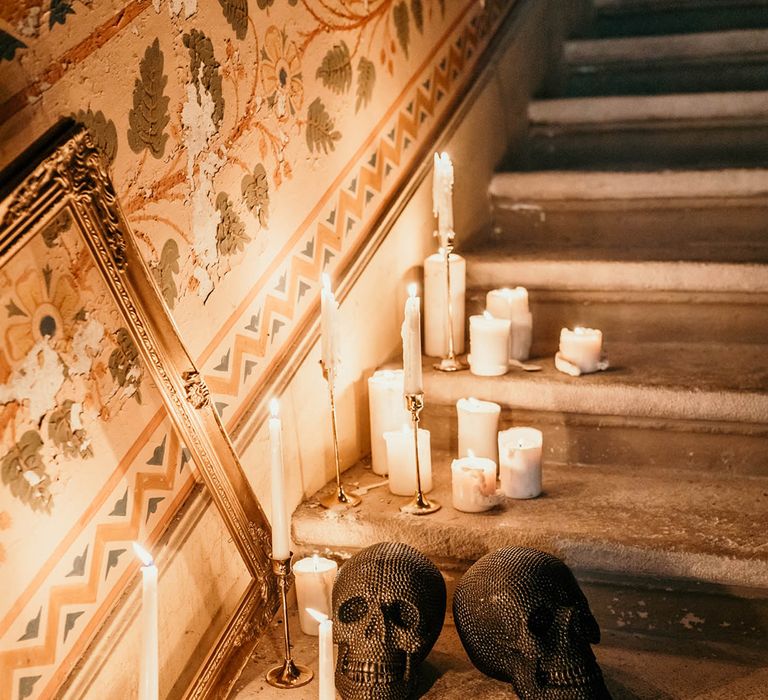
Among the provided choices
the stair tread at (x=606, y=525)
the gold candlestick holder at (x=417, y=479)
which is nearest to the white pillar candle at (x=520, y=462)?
the stair tread at (x=606, y=525)

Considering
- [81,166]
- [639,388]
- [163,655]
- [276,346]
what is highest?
[81,166]

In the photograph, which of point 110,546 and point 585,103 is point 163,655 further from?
point 585,103

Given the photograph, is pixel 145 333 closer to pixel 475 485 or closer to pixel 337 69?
pixel 475 485

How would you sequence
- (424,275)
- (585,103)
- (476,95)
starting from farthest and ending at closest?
(585,103) → (476,95) → (424,275)

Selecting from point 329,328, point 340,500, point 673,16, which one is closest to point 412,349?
point 329,328

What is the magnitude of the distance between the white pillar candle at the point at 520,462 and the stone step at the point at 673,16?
7.87 feet

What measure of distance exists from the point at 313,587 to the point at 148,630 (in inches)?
25.0

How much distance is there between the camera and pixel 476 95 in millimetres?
2996

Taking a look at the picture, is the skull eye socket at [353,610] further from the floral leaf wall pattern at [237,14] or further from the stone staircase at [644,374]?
the floral leaf wall pattern at [237,14]

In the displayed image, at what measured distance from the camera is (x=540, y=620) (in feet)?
5.49

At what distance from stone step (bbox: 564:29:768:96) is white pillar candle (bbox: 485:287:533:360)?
4.52 feet

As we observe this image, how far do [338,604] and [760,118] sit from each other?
7.29 ft

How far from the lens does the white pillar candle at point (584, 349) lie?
236 cm

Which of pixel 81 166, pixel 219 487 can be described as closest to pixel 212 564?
pixel 219 487
